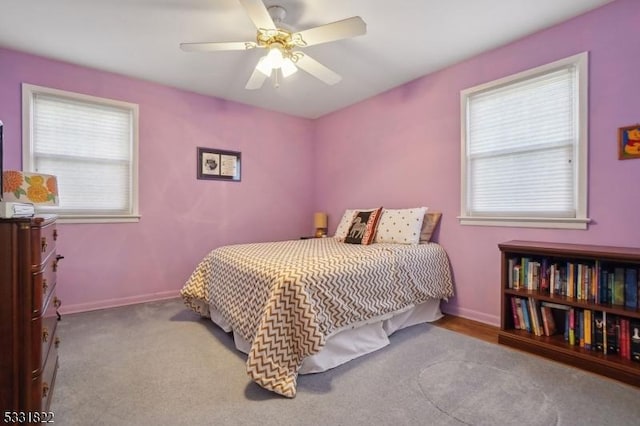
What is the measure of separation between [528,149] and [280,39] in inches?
85.4

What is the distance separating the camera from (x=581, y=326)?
2045 millimetres

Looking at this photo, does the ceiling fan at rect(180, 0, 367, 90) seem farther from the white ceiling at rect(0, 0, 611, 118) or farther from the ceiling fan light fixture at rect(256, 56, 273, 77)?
the white ceiling at rect(0, 0, 611, 118)

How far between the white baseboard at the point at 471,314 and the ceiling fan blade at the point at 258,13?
9.47ft

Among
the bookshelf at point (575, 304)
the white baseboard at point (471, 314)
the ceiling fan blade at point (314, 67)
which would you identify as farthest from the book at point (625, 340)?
the ceiling fan blade at point (314, 67)

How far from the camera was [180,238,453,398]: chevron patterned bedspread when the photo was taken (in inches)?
66.5

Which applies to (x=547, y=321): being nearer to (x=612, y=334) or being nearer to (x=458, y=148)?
(x=612, y=334)

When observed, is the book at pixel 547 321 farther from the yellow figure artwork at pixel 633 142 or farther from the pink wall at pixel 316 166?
the yellow figure artwork at pixel 633 142

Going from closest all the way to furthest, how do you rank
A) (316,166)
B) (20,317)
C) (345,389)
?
(20,317) < (345,389) < (316,166)

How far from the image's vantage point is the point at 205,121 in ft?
12.2

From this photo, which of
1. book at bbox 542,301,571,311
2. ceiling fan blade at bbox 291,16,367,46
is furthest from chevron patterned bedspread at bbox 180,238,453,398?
ceiling fan blade at bbox 291,16,367,46

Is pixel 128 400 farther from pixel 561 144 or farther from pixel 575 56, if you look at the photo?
pixel 575 56

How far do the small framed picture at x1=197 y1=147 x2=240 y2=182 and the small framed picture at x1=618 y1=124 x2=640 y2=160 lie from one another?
3.68 m

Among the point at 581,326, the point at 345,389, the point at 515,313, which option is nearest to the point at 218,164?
the point at 345,389

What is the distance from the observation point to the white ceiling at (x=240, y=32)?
2.10 m
